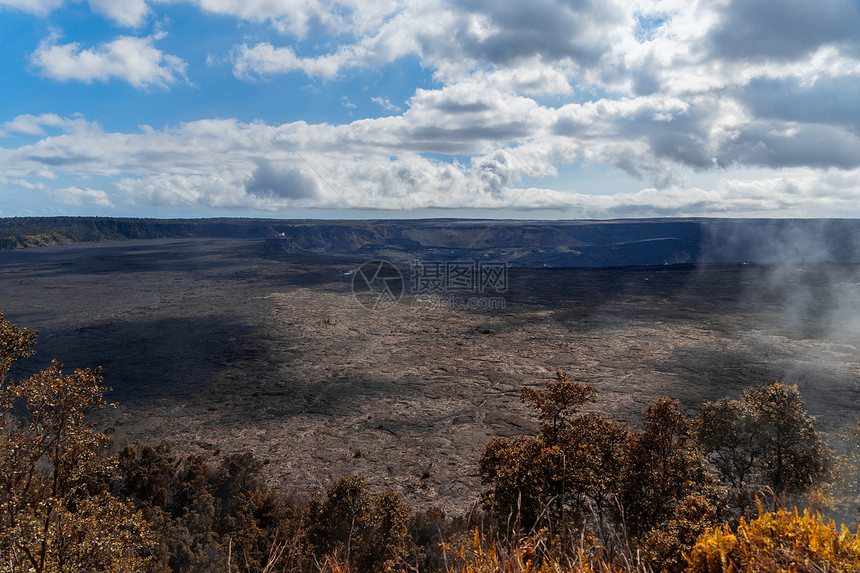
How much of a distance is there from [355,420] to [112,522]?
1823cm

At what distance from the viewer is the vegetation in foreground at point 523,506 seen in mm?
3366

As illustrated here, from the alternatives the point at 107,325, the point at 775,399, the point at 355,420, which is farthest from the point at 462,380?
the point at 107,325

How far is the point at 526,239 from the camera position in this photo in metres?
159

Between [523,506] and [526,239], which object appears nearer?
[523,506]

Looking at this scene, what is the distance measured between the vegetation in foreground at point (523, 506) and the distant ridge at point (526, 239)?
10077 cm

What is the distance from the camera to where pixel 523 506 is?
7590mm

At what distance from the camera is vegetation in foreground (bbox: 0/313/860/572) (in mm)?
3366

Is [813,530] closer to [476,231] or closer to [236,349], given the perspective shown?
[236,349]

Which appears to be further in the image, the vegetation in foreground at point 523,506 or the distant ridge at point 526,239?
the distant ridge at point 526,239

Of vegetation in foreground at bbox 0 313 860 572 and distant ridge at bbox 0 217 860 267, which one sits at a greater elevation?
distant ridge at bbox 0 217 860 267

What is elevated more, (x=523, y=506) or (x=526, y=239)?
(x=526, y=239)

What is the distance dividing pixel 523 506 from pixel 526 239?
511ft

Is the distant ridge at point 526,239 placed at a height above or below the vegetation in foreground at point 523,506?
above

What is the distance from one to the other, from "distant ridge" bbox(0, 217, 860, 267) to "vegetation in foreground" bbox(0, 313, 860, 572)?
10077 cm
